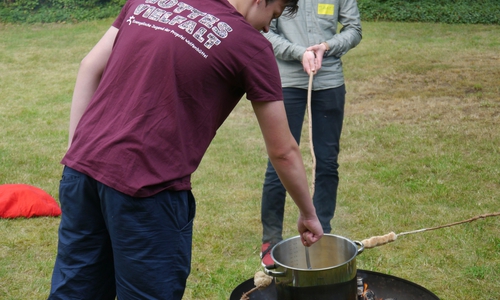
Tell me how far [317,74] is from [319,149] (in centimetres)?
45

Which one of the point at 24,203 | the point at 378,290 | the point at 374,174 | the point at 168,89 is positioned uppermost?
the point at 168,89

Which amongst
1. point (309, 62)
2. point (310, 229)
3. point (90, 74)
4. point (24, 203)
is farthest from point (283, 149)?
point (24, 203)

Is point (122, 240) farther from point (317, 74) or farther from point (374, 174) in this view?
point (374, 174)

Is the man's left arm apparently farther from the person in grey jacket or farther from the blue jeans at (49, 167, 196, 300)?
the blue jeans at (49, 167, 196, 300)

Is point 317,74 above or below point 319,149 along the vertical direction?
above

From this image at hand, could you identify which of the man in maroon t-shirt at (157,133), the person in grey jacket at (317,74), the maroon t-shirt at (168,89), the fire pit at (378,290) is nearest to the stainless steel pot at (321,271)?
the fire pit at (378,290)

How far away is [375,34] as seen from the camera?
44.5 feet

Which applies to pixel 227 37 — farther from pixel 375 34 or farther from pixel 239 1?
pixel 375 34

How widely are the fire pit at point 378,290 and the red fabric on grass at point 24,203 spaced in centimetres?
242

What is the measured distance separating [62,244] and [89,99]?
1.60ft

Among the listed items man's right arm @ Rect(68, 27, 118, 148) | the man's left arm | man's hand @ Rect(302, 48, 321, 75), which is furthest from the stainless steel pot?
the man's left arm

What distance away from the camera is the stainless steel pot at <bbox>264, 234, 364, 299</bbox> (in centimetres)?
208

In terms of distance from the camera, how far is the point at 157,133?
174 centimetres

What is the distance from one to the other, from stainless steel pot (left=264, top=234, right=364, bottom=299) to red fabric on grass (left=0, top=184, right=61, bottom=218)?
2.72m
